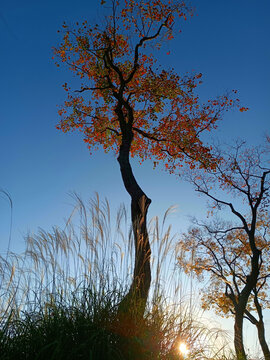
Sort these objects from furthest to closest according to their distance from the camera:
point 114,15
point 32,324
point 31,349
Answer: point 114,15 < point 32,324 < point 31,349

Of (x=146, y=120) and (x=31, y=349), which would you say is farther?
(x=146, y=120)

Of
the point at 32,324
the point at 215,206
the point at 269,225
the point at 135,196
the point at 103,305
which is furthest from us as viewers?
the point at 269,225

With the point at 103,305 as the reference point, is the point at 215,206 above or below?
above

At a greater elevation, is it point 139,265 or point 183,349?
point 139,265

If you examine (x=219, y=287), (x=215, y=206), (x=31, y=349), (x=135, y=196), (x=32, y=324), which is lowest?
(x=31, y=349)

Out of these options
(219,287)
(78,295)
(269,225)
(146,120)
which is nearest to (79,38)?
(146,120)

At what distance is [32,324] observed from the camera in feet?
10.2

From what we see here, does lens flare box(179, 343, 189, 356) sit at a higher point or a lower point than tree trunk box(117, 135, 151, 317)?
lower

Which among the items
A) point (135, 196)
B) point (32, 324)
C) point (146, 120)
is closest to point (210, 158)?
point (146, 120)

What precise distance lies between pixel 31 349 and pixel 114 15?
7408mm

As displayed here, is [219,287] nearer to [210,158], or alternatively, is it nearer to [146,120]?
[210,158]

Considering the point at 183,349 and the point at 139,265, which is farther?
the point at 139,265

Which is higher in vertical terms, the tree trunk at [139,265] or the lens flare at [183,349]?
the tree trunk at [139,265]

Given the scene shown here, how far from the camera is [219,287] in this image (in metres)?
15.6
